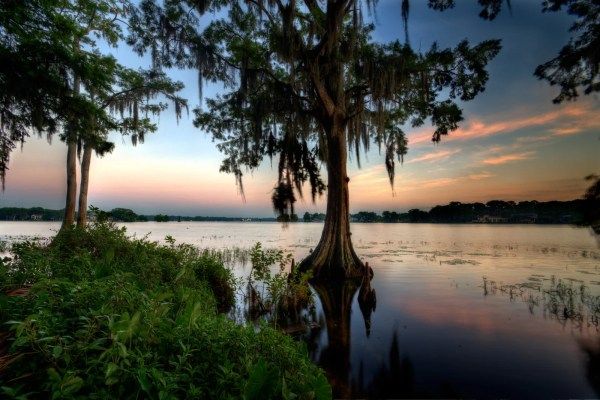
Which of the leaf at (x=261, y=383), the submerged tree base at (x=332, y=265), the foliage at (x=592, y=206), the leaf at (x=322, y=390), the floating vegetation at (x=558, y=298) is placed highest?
the foliage at (x=592, y=206)

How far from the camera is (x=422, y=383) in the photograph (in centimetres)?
579

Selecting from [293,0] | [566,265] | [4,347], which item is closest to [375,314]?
[4,347]

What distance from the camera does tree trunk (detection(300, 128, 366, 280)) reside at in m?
14.7

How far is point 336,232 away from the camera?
50.2ft

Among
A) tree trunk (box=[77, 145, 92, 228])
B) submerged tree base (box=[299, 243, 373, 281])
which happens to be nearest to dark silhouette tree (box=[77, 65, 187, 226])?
tree trunk (box=[77, 145, 92, 228])

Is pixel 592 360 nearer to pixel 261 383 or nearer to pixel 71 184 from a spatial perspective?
pixel 261 383

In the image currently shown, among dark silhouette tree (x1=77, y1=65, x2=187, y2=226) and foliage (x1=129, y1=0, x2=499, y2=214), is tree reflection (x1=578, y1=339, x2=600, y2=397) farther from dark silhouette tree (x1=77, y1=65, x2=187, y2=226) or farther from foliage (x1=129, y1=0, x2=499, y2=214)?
dark silhouette tree (x1=77, y1=65, x2=187, y2=226)

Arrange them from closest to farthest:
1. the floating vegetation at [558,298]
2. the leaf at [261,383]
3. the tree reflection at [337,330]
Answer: the leaf at [261,383] < the tree reflection at [337,330] < the floating vegetation at [558,298]

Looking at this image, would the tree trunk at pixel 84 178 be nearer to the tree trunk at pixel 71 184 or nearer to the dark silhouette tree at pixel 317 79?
the tree trunk at pixel 71 184

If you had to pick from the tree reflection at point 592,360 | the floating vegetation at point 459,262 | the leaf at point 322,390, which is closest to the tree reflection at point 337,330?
the leaf at point 322,390

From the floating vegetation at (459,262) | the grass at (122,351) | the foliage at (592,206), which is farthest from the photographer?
the floating vegetation at (459,262)

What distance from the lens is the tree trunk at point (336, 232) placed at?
14688 mm

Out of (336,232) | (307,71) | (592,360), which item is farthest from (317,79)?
(592,360)

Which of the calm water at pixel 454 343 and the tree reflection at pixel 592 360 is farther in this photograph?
the tree reflection at pixel 592 360
